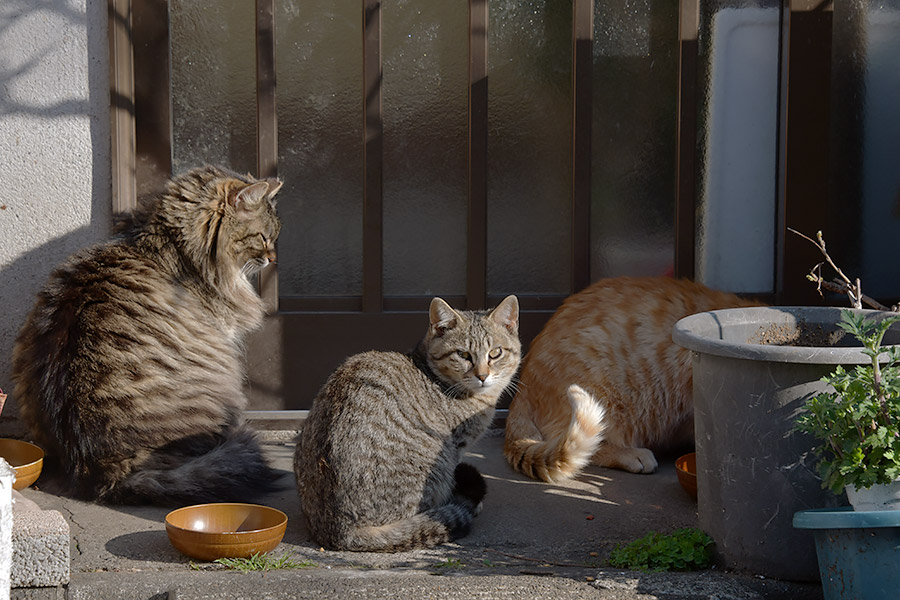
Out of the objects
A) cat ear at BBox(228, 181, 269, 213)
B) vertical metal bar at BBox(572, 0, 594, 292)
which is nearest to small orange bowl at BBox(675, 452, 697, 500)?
vertical metal bar at BBox(572, 0, 594, 292)

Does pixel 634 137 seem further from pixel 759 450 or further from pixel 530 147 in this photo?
pixel 759 450

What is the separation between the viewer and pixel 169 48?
4.75m

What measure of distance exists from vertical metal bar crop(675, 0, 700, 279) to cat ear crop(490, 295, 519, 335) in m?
1.46

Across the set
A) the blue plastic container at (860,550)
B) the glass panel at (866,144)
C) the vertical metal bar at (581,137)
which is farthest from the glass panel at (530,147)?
the blue plastic container at (860,550)

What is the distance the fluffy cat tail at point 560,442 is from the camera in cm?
364

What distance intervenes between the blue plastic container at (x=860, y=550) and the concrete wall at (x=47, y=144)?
11.4ft

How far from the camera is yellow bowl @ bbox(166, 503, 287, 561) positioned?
10.5 feet

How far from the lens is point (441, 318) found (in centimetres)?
382

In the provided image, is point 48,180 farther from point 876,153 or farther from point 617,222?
point 876,153

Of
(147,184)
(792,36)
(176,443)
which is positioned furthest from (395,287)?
(792,36)

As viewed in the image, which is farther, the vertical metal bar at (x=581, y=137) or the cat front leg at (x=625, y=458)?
the vertical metal bar at (x=581, y=137)

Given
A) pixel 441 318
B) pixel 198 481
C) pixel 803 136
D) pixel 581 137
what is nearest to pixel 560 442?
pixel 441 318

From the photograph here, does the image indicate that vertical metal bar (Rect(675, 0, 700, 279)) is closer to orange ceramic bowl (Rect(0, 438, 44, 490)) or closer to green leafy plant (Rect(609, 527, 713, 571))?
green leafy plant (Rect(609, 527, 713, 571))

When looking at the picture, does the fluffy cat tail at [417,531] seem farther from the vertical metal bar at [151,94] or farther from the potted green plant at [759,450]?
the vertical metal bar at [151,94]
